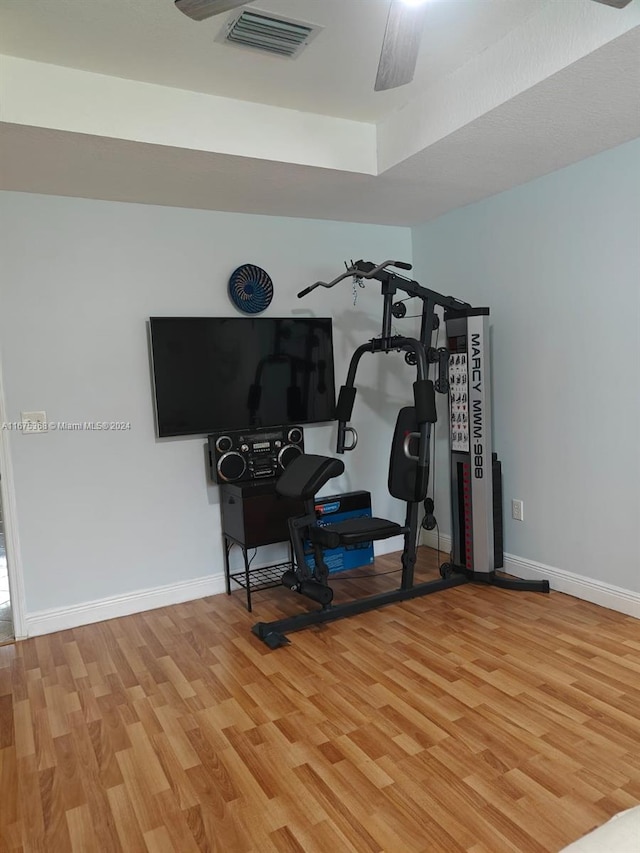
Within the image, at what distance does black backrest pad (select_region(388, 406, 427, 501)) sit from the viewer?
3422 millimetres

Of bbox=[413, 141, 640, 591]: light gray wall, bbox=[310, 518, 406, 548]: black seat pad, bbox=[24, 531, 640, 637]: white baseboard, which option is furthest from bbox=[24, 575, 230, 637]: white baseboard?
bbox=[413, 141, 640, 591]: light gray wall

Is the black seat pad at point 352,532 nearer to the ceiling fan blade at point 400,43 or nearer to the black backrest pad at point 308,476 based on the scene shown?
the black backrest pad at point 308,476

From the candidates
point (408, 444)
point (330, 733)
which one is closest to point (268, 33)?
point (408, 444)

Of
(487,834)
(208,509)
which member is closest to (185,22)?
(208,509)

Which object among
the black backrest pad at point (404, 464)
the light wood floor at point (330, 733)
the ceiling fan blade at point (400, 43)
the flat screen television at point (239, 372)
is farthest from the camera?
the flat screen television at point (239, 372)

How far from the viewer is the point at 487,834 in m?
1.77

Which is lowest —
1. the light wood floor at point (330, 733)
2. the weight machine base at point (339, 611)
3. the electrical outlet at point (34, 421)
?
the light wood floor at point (330, 733)

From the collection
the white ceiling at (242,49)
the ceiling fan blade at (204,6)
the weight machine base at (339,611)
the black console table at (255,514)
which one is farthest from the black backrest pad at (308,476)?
the ceiling fan blade at (204,6)

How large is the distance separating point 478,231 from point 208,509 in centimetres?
242

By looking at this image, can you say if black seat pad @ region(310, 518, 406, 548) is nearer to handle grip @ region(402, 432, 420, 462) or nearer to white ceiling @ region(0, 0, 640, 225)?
handle grip @ region(402, 432, 420, 462)

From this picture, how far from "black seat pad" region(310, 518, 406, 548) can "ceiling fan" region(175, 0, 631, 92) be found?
2088 mm

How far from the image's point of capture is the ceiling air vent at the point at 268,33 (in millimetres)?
2174

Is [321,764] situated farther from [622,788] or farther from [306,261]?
[306,261]

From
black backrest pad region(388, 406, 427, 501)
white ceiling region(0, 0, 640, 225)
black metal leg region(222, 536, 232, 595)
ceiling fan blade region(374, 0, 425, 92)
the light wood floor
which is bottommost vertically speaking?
the light wood floor
